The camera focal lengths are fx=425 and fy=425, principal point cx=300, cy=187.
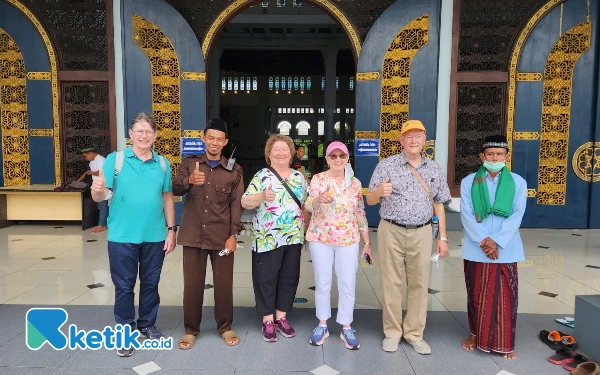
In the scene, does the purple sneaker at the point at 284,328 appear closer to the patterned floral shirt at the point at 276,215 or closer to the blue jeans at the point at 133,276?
the patterned floral shirt at the point at 276,215

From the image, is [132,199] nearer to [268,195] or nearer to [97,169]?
[268,195]

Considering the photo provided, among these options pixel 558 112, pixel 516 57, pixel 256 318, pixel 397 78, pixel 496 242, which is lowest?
pixel 256 318

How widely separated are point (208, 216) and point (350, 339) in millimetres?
1087

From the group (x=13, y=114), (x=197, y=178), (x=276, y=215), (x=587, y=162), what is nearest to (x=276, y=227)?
(x=276, y=215)

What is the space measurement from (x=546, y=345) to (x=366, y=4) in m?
5.16

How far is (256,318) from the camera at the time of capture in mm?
2902

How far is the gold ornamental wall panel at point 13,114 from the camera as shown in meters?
6.38

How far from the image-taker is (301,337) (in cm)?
261

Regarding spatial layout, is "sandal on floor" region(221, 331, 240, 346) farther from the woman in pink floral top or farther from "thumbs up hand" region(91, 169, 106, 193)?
"thumbs up hand" region(91, 169, 106, 193)

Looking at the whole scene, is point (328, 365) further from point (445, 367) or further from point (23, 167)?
point (23, 167)

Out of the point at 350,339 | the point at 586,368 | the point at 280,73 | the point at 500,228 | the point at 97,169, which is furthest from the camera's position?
the point at 280,73

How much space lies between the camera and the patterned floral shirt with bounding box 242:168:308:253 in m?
2.46

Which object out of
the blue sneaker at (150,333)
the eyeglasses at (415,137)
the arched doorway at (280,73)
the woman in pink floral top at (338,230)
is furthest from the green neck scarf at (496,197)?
the arched doorway at (280,73)

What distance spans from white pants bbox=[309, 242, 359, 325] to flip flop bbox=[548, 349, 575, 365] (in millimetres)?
1124
